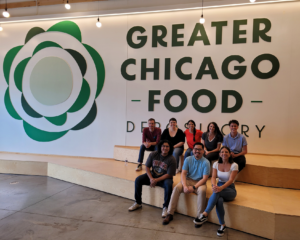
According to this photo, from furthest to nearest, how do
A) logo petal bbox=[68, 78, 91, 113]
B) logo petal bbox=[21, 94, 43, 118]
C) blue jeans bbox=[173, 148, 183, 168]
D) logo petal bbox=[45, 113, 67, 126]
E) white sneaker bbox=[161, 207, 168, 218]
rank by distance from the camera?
1. logo petal bbox=[21, 94, 43, 118]
2. logo petal bbox=[45, 113, 67, 126]
3. logo petal bbox=[68, 78, 91, 113]
4. blue jeans bbox=[173, 148, 183, 168]
5. white sneaker bbox=[161, 207, 168, 218]

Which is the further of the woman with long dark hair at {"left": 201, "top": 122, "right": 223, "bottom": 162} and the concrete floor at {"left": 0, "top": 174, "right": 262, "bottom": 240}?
the woman with long dark hair at {"left": 201, "top": 122, "right": 223, "bottom": 162}

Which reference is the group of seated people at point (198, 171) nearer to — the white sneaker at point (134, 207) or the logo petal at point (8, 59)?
the white sneaker at point (134, 207)

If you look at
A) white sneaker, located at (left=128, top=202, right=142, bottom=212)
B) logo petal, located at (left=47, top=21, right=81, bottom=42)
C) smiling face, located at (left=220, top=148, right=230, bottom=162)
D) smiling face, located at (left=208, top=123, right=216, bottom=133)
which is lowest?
white sneaker, located at (left=128, top=202, right=142, bottom=212)

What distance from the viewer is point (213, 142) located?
4.46m

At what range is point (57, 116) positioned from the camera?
665 cm

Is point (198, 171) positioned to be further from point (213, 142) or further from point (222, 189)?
point (213, 142)

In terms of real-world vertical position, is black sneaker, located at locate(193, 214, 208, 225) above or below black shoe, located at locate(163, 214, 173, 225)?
above

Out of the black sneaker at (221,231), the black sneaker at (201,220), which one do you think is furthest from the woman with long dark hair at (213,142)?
the black sneaker at (221,231)

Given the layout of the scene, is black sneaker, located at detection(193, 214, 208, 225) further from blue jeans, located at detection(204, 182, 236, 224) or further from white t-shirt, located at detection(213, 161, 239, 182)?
white t-shirt, located at detection(213, 161, 239, 182)

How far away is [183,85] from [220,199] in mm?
3224

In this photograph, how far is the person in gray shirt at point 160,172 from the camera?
12.3ft

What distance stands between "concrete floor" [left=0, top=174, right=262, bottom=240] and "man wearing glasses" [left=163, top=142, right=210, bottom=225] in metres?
0.22

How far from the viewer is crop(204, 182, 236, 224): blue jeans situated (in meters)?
3.15

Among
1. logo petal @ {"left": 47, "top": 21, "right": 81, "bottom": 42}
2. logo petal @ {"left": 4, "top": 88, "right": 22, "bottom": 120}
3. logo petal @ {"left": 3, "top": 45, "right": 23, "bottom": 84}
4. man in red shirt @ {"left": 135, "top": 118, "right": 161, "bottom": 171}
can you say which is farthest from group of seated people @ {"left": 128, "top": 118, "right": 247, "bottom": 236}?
logo petal @ {"left": 3, "top": 45, "right": 23, "bottom": 84}
